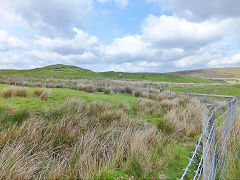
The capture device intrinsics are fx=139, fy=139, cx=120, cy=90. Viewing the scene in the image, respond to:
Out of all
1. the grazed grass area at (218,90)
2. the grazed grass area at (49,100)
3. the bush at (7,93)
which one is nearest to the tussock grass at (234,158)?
the grazed grass area at (49,100)

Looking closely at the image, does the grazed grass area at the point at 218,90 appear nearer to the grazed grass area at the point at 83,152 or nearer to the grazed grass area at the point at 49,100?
the grazed grass area at the point at 49,100

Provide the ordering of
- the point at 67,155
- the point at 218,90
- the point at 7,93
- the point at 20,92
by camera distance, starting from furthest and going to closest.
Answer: the point at 218,90 → the point at 20,92 → the point at 7,93 → the point at 67,155

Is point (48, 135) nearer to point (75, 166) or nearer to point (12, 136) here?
point (12, 136)

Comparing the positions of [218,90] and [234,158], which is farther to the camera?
[218,90]

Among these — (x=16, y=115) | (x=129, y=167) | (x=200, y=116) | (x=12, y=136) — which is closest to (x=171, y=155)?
(x=129, y=167)

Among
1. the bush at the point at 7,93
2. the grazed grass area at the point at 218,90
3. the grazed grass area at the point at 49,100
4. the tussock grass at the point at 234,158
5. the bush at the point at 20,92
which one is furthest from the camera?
the grazed grass area at the point at 218,90

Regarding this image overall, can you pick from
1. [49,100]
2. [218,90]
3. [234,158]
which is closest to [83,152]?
[234,158]

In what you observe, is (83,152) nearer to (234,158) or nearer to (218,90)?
(234,158)

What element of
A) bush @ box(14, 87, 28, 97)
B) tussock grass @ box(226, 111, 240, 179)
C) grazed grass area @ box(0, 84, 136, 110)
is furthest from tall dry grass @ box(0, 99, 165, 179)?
bush @ box(14, 87, 28, 97)

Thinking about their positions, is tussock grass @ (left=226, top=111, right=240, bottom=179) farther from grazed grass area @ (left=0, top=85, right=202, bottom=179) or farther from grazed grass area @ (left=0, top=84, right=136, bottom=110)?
grazed grass area @ (left=0, top=84, right=136, bottom=110)

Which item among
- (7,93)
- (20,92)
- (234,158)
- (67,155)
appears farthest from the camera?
(20,92)

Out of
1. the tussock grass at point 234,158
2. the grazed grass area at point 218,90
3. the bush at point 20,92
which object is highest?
the bush at point 20,92

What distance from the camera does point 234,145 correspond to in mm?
3369

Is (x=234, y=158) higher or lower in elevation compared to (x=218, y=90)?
higher
